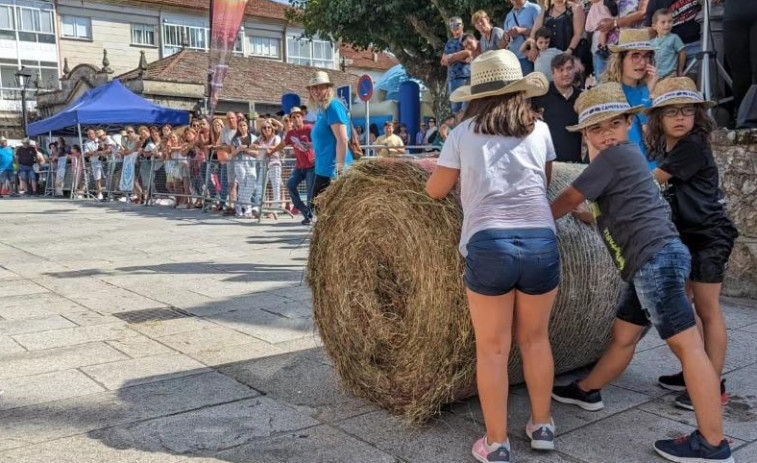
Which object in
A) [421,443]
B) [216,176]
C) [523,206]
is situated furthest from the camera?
[216,176]

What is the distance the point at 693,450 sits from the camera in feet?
10.2

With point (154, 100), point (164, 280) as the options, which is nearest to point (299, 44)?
point (154, 100)

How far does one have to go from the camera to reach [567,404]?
3881 mm

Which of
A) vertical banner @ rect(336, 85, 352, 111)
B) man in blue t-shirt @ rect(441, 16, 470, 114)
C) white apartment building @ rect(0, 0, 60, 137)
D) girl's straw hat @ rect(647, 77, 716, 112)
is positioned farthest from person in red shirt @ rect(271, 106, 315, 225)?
white apartment building @ rect(0, 0, 60, 137)

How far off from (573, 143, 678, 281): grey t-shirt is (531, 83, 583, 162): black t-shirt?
2753mm

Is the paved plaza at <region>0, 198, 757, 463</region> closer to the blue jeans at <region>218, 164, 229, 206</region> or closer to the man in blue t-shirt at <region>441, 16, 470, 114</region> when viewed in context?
the man in blue t-shirt at <region>441, 16, 470, 114</region>

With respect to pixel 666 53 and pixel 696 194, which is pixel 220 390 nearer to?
pixel 696 194

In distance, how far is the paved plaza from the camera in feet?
11.0

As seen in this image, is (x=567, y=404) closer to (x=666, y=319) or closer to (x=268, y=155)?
(x=666, y=319)

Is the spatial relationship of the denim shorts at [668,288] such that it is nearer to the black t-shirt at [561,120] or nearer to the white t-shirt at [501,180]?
the white t-shirt at [501,180]

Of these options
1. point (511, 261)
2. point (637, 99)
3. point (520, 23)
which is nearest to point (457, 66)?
point (520, 23)

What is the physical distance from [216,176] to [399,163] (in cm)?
1122

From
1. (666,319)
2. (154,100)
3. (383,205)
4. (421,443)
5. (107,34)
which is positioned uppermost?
(107,34)

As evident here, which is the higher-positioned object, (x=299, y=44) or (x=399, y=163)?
(x=299, y=44)
